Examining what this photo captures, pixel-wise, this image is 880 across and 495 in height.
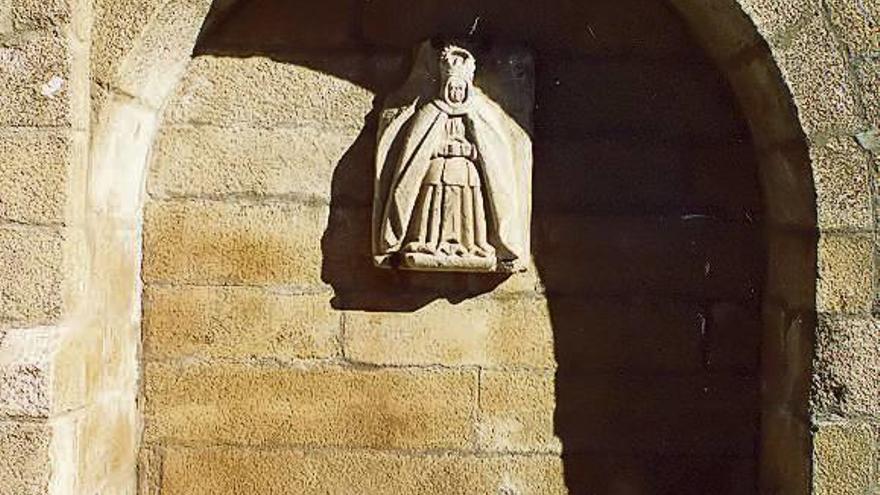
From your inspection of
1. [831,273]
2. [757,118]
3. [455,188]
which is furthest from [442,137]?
[831,273]

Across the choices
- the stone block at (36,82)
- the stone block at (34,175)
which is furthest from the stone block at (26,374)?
the stone block at (36,82)

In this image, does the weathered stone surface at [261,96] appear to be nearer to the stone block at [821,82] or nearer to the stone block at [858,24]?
the stone block at [821,82]

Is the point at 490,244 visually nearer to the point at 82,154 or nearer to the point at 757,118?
the point at 757,118

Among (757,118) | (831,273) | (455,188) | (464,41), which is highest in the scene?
(464,41)

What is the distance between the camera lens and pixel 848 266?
3.13 metres

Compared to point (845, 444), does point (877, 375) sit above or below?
above

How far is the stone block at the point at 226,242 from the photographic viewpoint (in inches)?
140

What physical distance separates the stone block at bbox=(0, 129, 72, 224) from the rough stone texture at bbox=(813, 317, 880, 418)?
2129 millimetres

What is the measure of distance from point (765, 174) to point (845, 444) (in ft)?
2.83

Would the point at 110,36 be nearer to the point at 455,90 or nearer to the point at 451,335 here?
the point at 455,90

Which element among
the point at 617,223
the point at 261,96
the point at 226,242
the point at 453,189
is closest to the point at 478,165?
the point at 453,189

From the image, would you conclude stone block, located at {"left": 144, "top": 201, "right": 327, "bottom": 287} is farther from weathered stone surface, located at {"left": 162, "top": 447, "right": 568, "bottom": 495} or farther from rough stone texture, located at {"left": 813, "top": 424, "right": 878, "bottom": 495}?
rough stone texture, located at {"left": 813, "top": 424, "right": 878, "bottom": 495}

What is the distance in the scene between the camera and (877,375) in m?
3.13

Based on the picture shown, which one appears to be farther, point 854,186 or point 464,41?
point 464,41
